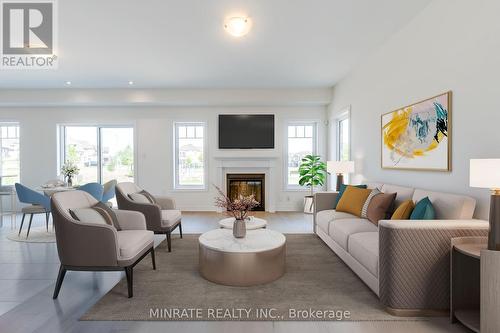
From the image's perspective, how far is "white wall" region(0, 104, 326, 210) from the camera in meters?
7.08

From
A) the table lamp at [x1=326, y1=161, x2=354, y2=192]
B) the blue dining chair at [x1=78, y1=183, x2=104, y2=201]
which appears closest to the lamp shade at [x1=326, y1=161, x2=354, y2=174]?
the table lamp at [x1=326, y1=161, x2=354, y2=192]

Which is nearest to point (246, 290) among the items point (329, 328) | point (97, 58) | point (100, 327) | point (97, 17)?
point (329, 328)

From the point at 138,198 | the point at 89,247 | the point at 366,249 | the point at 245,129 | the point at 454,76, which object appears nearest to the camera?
the point at 89,247

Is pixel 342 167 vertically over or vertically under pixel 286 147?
under

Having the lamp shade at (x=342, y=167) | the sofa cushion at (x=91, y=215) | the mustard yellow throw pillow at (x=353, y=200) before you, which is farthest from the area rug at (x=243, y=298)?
the lamp shade at (x=342, y=167)

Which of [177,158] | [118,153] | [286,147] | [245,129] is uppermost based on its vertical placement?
[245,129]

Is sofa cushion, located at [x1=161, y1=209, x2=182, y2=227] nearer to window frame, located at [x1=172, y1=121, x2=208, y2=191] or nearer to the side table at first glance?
window frame, located at [x1=172, y1=121, x2=208, y2=191]

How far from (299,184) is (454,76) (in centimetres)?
430

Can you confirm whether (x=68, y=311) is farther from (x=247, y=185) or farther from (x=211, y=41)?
(x=247, y=185)

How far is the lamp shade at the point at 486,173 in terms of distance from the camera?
75.0 inches

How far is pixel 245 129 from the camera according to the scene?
276 inches

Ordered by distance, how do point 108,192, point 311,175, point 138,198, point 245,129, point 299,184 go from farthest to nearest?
1. point 245,129
2. point 299,184
3. point 311,175
4. point 108,192
5. point 138,198

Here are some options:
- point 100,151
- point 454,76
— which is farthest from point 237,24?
point 100,151

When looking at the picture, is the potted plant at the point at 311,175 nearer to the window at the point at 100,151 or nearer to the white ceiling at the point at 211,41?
the white ceiling at the point at 211,41
